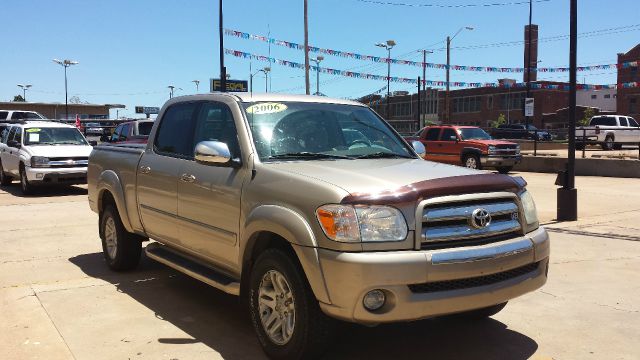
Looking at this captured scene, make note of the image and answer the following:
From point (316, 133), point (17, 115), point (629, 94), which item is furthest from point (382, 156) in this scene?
point (629, 94)

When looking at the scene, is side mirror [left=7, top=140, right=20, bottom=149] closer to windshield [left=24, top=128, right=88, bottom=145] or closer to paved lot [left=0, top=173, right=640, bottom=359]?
windshield [left=24, top=128, right=88, bottom=145]

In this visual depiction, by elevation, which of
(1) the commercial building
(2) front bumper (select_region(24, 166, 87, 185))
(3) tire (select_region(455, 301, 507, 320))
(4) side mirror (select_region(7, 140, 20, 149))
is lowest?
(3) tire (select_region(455, 301, 507, 320))

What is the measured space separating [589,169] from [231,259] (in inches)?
713

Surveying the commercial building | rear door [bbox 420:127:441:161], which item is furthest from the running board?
the commercial building

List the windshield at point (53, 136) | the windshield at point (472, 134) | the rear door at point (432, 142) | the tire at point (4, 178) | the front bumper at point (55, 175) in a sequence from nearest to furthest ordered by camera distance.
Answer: the front bumper at point (55, 175) → the windshield at point (53, 136) → the tire at point (4, 178) → the windshield at point (472, 134) → the rear door at point (432, 142)

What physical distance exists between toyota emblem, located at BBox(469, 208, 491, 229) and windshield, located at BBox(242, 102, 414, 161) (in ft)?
4.22

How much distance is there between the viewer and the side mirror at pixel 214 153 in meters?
4.27

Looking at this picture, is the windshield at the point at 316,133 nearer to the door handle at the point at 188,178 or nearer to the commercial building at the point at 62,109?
the door handle at the point at 188,178

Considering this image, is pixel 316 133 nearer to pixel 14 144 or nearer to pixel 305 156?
pixel 305 156

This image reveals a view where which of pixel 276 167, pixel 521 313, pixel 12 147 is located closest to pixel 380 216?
pixel 276 167

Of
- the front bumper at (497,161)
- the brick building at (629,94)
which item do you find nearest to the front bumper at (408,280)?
the front bumper at (497,161)

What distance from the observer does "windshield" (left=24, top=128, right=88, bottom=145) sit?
1525 cm

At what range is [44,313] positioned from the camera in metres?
5.01

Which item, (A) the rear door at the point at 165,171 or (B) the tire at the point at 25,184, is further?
(B) the tire at the point at 25,184
